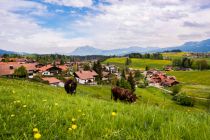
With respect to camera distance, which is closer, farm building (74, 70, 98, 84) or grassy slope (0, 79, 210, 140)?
grassy slope (0, 79, 210, 140)

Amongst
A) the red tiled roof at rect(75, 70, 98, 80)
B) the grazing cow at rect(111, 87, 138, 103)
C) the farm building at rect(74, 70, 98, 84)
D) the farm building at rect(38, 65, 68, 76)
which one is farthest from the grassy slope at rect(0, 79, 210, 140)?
the farm building at rect(38, 65, 68, 76)

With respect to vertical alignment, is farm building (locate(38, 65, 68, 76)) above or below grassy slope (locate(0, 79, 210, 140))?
below

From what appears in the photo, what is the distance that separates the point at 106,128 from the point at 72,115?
4.97 feet

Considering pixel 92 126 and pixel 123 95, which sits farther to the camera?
pixel 123 95

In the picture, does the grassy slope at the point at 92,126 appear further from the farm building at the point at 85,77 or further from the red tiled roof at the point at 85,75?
the red tiled roof at the point at 85,75

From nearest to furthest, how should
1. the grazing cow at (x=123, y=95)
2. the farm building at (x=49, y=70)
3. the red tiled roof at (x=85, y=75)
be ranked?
the grazing cow at (x=123, y=95) → the red tiled roof at (x=85, y=75) → the farm building at (x=49, y=70)

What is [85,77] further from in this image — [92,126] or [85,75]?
[92,126]

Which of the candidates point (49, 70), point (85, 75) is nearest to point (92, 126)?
→ point (85, 75)

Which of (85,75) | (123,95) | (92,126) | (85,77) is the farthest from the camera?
(85,75)

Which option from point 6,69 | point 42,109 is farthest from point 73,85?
point 6,69

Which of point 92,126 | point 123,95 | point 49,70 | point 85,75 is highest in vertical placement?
point 92,126

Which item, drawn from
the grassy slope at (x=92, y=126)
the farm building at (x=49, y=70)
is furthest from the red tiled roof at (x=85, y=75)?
the grassy slope at (x=92, y=126)

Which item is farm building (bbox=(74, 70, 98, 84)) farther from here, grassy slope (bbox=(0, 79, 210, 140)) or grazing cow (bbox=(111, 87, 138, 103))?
grassy slope (bbox=(0, 79, 210, 140))

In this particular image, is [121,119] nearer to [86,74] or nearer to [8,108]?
[8,108]
